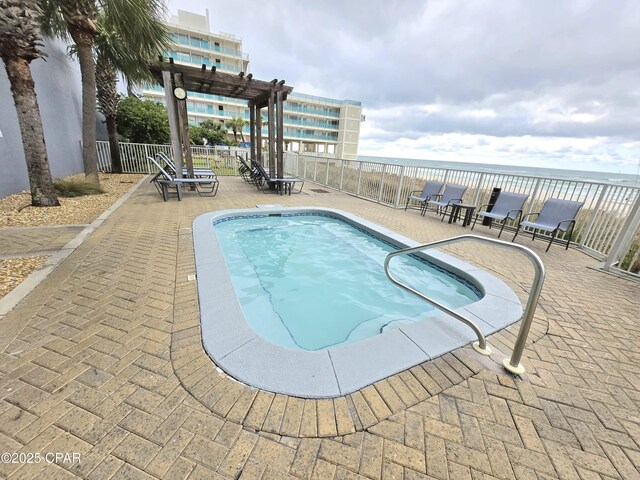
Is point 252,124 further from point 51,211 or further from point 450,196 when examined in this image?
point 450,196

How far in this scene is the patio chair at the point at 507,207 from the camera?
5.38 m

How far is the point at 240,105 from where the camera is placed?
145 feet

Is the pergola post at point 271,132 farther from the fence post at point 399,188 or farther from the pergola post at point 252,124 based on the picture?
the fence post at point 399,188

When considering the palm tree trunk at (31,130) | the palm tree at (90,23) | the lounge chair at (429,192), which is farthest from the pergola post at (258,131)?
the lounge chair at (429,192)

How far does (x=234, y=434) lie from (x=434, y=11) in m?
9.67

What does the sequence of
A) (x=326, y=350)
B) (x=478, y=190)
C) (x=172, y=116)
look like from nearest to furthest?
(x=326, y=350) → (x=478, y=190) → (x=172, y=116)

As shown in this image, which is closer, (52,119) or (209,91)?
(52,119)

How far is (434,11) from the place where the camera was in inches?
273

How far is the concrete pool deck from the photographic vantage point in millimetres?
1251

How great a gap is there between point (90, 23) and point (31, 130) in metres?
4.64

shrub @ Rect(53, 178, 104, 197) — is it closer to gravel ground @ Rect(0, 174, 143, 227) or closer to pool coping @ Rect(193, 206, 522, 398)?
gravel ground @ Rect(0, 174, 143, 227)

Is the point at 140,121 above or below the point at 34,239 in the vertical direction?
above

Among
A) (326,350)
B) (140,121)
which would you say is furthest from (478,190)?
(140,121)

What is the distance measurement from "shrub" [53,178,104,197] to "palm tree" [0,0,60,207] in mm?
1461
